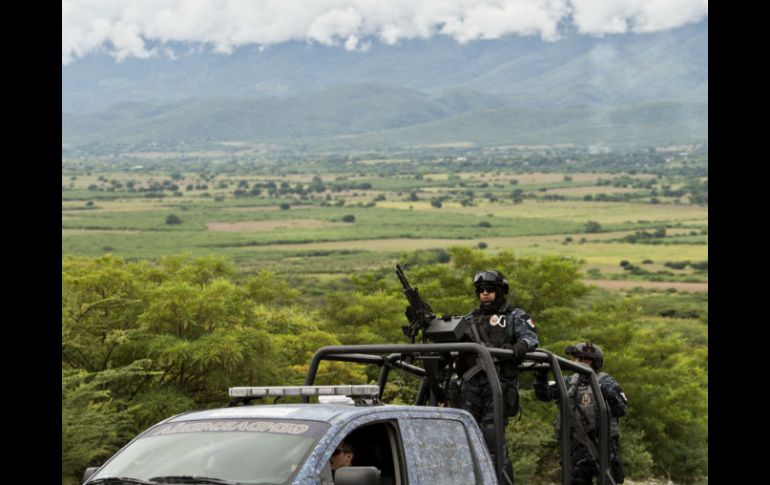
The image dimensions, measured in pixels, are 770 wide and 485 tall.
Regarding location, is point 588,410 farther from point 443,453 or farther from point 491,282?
point 443,453

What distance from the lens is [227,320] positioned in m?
30.5

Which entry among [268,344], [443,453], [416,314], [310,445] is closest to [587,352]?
[416,314]

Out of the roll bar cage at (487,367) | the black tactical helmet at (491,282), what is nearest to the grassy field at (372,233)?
the black tactical helmet at (491,282)

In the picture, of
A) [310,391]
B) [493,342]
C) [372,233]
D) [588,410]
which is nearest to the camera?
[310,391]

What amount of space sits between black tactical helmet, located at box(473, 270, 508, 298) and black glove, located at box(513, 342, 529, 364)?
41.9 inches

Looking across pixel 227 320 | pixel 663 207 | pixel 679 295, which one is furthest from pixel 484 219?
pixel 227 320

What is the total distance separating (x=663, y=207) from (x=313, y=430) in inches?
7610

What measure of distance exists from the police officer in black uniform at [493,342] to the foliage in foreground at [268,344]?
14743 millimetres

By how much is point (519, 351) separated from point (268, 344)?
65.1 feet

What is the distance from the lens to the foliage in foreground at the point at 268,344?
2797 cm

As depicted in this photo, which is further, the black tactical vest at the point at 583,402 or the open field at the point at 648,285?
the open field at the point at 648,285

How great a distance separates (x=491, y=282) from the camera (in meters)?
11.5

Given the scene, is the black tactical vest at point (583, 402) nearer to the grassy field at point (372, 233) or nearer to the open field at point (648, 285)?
the open field at point (648, 285)

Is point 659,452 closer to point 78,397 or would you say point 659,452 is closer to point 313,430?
point 78,397
